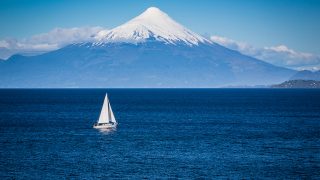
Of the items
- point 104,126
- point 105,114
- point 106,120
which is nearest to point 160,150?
point 104,126

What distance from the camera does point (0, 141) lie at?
64.7 meters

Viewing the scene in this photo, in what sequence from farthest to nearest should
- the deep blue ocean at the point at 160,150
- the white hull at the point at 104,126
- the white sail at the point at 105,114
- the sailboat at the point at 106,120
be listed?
the white sail at the point at 105,114, the sailboat at the point at 106,120, the white hull at the point at 104,126, the deep blue ocean at the point at 160,150

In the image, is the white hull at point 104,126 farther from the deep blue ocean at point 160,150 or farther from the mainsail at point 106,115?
the mainsail at point 106,115

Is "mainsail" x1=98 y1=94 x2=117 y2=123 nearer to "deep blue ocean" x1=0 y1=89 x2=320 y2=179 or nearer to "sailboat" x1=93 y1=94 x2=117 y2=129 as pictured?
"sailboat" x1=93 y1=94 x2=117 y2=129

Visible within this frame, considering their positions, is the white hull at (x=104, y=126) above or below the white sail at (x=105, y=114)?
below

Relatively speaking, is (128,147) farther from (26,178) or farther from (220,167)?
(26,178)

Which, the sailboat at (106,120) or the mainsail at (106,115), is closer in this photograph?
the sailboat at (106,120)

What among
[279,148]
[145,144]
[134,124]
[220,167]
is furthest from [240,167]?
[134,124]

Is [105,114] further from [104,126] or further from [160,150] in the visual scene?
[160,150]

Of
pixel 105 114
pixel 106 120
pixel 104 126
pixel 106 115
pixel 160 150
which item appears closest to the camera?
pixel 160 150

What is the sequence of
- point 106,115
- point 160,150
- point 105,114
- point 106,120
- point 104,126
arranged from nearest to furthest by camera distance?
point 160,150 → point 104,126 → point 106,120 → point 106,115 → point 105,114

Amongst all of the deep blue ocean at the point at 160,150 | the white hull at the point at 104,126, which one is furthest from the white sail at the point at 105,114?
the deep blue ocean at the point at 160,150

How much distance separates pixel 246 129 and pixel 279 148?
67.5 feet

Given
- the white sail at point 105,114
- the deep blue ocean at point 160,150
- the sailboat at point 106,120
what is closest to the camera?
the deep blue ocean at point 160,150
